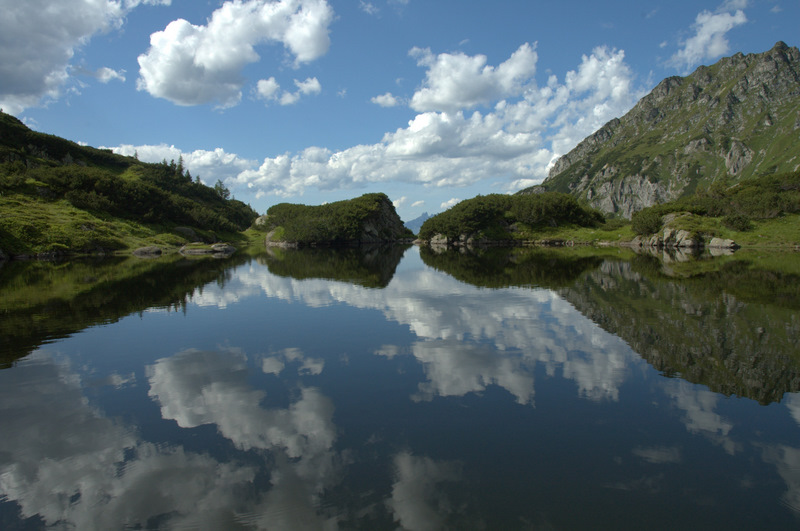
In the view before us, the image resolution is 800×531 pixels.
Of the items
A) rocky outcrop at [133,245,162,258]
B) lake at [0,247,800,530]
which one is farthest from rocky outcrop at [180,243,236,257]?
lake at [0,247,800,530]

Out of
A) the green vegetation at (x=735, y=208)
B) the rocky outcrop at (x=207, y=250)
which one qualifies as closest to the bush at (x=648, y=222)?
the green vegetation at (x=735, y=208)

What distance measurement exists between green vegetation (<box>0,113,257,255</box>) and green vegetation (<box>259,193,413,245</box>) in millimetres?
24056

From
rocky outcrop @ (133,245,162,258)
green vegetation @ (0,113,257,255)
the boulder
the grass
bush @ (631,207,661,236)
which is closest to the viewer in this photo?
the grass

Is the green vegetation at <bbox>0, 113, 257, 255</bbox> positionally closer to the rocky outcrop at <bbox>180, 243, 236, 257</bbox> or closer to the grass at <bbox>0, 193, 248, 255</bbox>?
the grass at <bbox>0, 193, 248, 255</bbox>

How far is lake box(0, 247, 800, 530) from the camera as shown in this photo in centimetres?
754

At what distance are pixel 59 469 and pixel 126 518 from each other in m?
2.86

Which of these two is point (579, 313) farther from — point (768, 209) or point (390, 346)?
point (768, 209)

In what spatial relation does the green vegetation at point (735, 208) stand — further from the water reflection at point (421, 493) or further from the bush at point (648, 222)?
the water reflection at point (421, 493)

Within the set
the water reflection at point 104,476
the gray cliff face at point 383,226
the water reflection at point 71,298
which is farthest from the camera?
the gray cliff face at point 383,226

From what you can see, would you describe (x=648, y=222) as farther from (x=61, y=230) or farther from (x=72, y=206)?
(x=72, y=206)

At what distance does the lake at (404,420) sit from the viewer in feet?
24.7

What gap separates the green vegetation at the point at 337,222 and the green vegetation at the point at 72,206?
24.1 metres

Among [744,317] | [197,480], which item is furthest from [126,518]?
[744,317]

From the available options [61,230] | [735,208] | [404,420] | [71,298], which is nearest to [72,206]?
[61,230]
